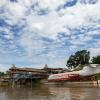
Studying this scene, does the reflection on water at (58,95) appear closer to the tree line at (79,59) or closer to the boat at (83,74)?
the boat at (83,74)

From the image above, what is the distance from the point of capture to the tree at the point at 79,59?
107125 mm

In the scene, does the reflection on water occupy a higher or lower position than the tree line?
lower

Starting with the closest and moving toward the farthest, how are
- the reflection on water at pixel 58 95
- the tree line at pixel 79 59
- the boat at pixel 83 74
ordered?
1. the reflection on water at pixel 58 95
2. the boat at pixel 83 74
3. the tree line at pixel 79 59

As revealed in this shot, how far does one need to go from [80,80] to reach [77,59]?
4577 centimetres

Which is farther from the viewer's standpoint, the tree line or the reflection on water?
the tree line

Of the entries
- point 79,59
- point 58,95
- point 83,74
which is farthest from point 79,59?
point 58,95

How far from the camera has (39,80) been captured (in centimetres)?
8338

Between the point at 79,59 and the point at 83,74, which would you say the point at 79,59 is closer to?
the point at 79,59

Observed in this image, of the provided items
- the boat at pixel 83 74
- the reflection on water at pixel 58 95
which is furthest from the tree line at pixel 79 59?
the reflection on water at pixel 58 95

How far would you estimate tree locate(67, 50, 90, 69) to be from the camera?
351ft

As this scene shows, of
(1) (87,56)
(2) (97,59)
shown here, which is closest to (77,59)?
(1) (87,56)

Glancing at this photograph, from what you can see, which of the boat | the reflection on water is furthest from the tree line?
the reflection on water

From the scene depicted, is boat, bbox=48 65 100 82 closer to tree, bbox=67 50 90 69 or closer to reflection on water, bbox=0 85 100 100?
reflection on water, bbox=0 85 100 100

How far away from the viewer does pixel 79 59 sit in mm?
108188
